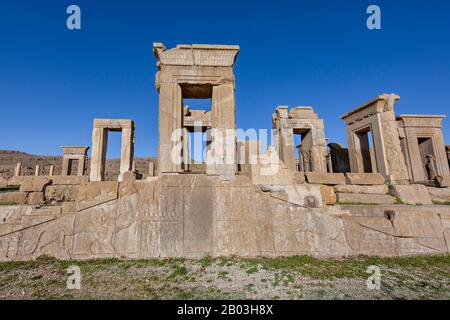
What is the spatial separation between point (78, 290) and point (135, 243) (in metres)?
1.45

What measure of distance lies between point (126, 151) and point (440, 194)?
1303 centimetres

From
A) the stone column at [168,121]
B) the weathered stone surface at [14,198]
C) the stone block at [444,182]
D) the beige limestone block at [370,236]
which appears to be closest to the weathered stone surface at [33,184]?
the weathered stone surface at [14,198]

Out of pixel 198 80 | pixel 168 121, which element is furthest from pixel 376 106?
pixel 168 121

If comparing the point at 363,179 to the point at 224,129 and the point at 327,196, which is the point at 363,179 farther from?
the point at 224,129

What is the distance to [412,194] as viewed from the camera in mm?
6945

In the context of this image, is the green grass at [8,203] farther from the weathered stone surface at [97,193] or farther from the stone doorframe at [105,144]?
the stone doorframe at [105,144]

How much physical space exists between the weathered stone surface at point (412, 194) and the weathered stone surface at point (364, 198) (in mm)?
297

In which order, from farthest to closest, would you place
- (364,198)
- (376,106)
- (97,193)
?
(376,106) < (364,198) < (97,193)

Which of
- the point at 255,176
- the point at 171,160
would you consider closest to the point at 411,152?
the point at 255,176

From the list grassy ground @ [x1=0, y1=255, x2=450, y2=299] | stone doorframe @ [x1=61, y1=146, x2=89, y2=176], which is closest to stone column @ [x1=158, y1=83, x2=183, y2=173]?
grassy ground @ [x1=0, y1=255, x2=450, y2=299]

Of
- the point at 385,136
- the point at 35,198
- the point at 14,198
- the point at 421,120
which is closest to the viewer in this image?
the point at 14,198

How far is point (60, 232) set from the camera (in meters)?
4.63
